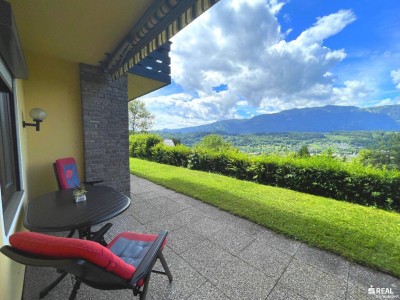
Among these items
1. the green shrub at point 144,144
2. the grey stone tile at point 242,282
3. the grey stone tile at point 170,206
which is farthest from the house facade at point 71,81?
the green shrub at point 144,144

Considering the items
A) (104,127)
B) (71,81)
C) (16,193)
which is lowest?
(16,193)

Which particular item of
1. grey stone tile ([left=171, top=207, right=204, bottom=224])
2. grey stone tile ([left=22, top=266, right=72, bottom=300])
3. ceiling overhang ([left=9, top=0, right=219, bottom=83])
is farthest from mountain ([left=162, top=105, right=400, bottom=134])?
grey stone tile ([left=22, top=266, right=72, bottom=300])

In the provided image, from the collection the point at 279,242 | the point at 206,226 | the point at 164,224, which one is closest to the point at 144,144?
the point at 164,224

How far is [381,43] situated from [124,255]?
1611 centimetres

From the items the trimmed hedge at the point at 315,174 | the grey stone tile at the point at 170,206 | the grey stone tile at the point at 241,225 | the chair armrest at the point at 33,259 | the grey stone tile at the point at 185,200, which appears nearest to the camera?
the chair armrest at the point at 33,259

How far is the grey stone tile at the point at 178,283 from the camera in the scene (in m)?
1.77

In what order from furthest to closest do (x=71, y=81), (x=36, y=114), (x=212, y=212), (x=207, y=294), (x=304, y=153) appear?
(x=304, y=153) → (x=212, y=212) → (x=71, y=81) → (x=36, y=114) → (x=207, y=294)

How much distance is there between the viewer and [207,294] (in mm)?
1772

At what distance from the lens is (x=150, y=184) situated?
5.80 m

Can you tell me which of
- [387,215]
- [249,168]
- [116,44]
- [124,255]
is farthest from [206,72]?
[124,255]

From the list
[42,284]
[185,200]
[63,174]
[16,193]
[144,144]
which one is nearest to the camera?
[42,284]

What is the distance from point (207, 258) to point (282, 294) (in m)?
0.89

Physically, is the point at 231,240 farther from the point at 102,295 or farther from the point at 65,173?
the point at 65,173

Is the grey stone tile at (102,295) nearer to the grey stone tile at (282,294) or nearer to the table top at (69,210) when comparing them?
the table top at (69,210)
